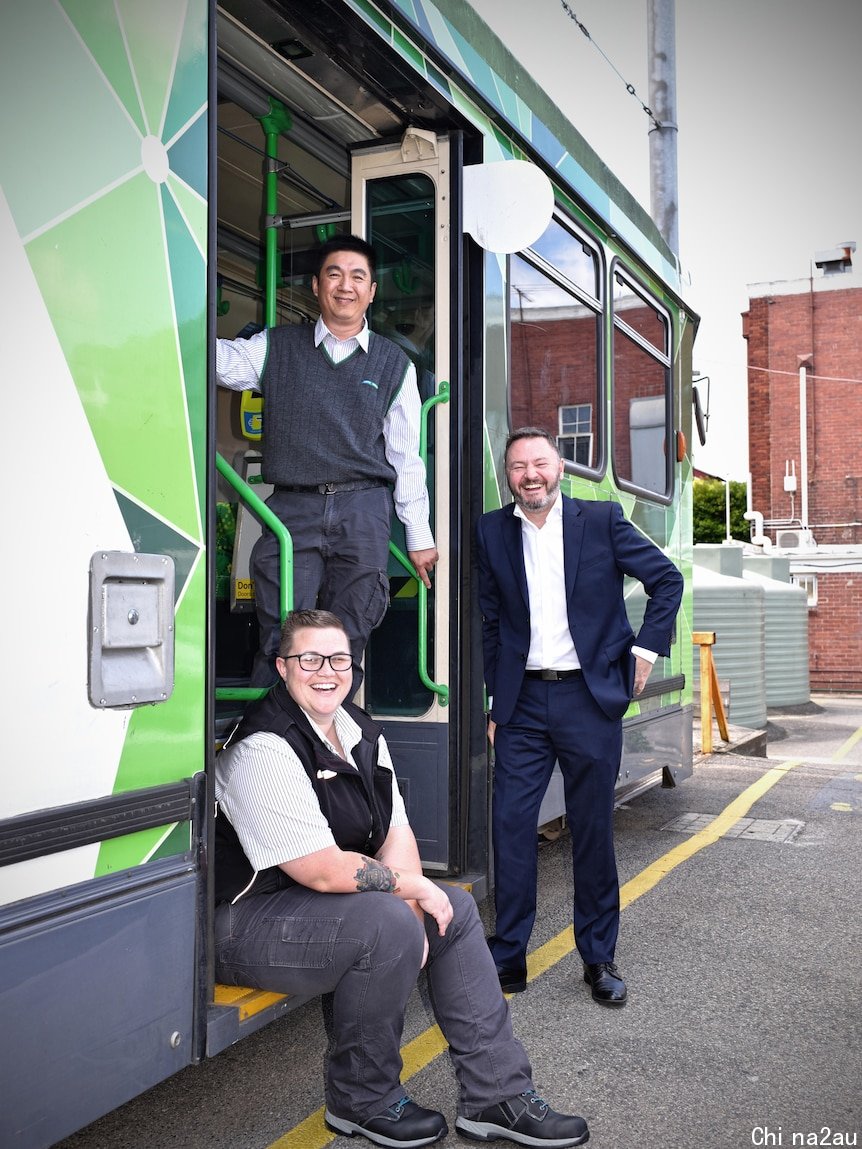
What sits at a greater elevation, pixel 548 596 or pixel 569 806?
pixel 548 596

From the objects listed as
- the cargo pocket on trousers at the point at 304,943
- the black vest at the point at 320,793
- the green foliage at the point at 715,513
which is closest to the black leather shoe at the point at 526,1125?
the cargo pocket on trousers at the point at 304,943

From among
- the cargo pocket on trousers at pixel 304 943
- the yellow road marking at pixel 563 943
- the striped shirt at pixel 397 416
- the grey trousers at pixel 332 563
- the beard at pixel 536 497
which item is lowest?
the yellow road marking at pixel 563 943

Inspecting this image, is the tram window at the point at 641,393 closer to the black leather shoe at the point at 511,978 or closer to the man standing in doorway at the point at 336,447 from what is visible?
the man standing in doorway at the point at 336,447

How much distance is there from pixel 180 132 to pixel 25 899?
5.05 feet

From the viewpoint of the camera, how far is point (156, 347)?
226 cm

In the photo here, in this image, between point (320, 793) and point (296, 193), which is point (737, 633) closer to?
point (296, 193)

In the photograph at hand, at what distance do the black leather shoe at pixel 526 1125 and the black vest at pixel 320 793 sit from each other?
0.71 meters

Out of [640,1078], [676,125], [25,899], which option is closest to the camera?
[25,899]

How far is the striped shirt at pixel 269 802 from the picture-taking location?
271cm

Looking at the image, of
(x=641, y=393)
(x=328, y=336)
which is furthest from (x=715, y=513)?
(x=328, y=336)

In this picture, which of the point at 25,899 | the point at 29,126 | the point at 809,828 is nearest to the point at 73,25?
the point at 29,126

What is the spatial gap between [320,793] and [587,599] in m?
1.33

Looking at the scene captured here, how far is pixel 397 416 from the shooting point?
365 centimetres

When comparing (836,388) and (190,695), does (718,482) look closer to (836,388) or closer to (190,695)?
(836,388)
